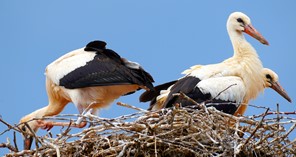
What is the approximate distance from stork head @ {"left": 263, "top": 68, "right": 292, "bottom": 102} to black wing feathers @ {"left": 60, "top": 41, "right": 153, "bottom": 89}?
4.99ft

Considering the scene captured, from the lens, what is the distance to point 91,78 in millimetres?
11180

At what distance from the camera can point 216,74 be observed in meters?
10.4

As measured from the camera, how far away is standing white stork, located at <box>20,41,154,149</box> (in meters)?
11.1

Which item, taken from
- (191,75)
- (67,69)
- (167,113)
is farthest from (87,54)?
(167,113)

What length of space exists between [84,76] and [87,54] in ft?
1.19

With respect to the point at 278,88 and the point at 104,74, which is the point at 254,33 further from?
the point at 104,74

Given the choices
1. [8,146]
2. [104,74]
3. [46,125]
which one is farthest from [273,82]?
[8,146]

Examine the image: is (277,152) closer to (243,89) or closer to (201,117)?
(201,117)

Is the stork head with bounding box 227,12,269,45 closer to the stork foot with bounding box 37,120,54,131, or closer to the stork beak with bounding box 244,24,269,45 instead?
the stork beak with bounding box 244,24,269,45

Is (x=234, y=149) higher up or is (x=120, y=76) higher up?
(x=120, y=76)

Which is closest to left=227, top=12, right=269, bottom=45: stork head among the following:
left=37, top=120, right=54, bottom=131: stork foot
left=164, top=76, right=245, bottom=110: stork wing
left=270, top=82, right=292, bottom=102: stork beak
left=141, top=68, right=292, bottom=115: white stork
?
left=270, top=82, right=292, bottom=102: stork beak

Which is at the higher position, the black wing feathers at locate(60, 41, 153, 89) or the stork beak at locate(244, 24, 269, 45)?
the stork beak at locate(244, 24, 269, 45)

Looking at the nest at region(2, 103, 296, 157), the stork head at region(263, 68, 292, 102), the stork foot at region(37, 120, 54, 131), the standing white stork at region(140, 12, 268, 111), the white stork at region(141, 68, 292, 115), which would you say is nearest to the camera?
the nest at region(2, 103, 296, 157)

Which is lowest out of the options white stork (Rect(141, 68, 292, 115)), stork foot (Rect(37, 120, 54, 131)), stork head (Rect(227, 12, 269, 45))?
stork foot (Rect(37, 120, 54, 131))
